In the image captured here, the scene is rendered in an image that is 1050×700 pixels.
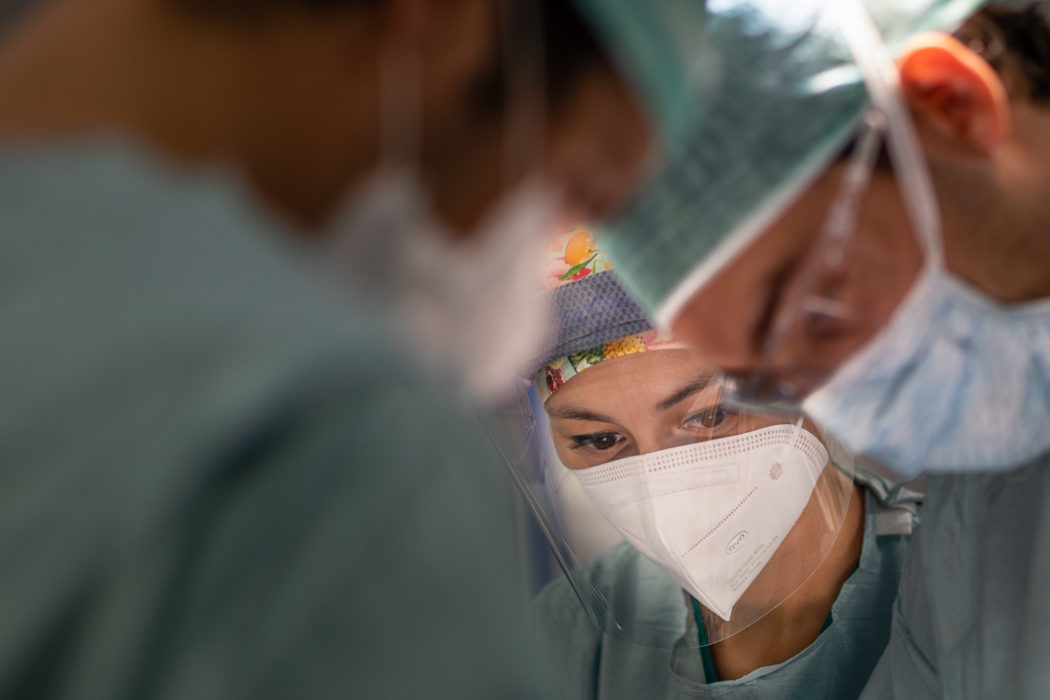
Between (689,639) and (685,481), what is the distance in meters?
0.33

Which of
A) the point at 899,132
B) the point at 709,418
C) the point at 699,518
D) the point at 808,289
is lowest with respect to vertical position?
the point at 699,518

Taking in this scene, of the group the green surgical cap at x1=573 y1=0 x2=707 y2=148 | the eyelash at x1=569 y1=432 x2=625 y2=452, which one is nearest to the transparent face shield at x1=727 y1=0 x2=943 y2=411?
the green surgical cap at x1=573 y1=0 x2=707 y2=148

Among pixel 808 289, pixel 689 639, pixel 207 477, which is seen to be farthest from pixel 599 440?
pixel 207 477

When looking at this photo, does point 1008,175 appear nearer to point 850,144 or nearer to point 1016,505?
point 850,144

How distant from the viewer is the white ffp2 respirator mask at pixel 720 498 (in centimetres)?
130

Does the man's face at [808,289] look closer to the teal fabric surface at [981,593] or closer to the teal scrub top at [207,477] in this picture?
the teal fabric surface at [981,593]

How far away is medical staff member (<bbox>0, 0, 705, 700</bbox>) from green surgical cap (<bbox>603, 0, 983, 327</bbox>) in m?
0.45

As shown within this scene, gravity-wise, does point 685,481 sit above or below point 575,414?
below

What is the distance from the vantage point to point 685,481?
1311 millimetres

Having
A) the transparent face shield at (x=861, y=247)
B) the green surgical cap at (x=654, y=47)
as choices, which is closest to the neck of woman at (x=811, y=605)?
the transparent face shield at (x=861, y=247)

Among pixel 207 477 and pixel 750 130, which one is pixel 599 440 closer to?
pixel 750 130

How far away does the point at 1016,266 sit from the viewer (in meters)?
0.95

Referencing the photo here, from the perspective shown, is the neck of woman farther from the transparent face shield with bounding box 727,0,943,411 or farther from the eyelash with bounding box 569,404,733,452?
the transparent face shield with bounding box 727,0,943,411

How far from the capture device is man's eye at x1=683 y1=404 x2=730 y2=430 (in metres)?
1.29
